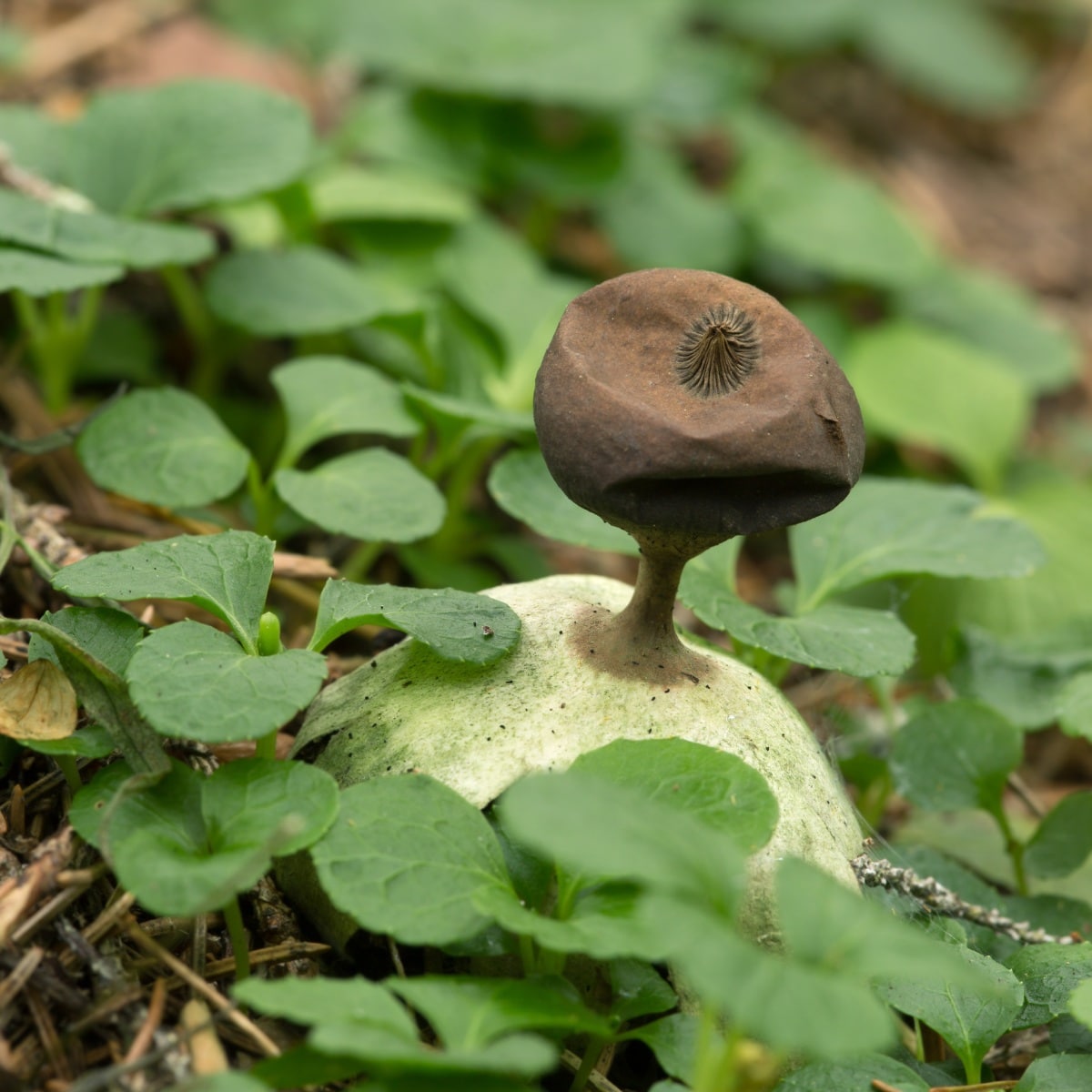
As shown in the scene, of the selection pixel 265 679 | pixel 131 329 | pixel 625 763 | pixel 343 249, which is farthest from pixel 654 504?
pixel 343 249

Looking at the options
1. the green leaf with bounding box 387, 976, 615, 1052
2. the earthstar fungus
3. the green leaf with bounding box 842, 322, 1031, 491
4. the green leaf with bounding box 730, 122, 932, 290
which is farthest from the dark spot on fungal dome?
the green leaf with bounding box 730, 122, 932, 290

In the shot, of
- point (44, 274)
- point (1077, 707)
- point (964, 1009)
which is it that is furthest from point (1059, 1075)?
point (44, 274)

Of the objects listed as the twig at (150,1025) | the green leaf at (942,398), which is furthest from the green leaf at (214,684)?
the green leaf at (942,398)

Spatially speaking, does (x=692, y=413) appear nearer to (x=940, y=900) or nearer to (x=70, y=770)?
(x=940, y=900)

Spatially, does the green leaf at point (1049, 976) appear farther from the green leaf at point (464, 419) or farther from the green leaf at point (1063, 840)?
the green leaf at point (464, 419)

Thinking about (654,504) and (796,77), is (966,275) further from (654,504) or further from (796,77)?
(654,504)

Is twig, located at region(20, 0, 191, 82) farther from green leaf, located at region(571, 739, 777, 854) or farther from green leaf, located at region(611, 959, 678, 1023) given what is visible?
green leaf, located at region(611, 959, 678, 1023)
